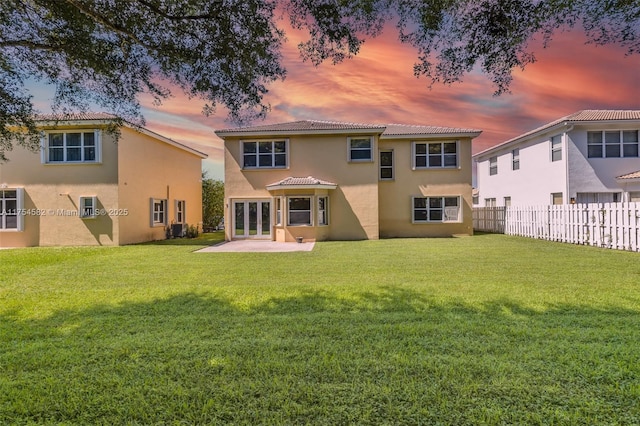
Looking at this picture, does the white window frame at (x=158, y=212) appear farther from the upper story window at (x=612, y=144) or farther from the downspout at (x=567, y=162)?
the upper story window at (x=612, y=144)

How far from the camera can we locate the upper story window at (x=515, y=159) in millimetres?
24845

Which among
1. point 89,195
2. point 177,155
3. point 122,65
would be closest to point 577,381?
point 122,65

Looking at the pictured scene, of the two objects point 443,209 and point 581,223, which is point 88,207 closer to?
point 443,209

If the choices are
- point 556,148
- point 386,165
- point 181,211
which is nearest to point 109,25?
point 386,165

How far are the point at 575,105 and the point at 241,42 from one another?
23.3 m

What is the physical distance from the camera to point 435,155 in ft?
70.5

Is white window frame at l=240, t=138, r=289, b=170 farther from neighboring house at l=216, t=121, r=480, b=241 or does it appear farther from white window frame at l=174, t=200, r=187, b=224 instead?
white window frame at l=174, t=200, r=187, b=224

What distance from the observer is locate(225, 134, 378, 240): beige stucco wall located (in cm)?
1988

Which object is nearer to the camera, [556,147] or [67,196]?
[67,196]

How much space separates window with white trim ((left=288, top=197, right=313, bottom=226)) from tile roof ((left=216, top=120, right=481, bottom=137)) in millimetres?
3850

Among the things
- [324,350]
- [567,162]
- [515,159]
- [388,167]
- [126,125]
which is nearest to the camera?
[324,350]

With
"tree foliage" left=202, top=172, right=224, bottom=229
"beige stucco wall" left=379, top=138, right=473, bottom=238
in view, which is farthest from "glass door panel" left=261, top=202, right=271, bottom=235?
"tree foliage" left=202, top=172, right=224, bottom=229

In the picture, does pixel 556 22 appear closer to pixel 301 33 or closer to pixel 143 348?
pixel 301 33

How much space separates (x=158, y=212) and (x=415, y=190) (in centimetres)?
1558
